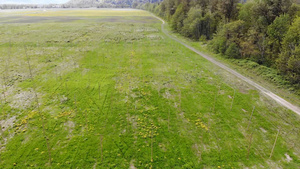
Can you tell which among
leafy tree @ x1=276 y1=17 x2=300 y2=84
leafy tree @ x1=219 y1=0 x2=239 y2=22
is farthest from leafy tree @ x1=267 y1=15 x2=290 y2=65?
leafy tree @ x1=219 y1=0 x2=239 y2=22

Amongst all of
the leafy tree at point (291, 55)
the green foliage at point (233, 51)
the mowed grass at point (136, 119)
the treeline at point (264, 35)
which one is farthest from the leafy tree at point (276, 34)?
the mowed grass at point (136, 119)

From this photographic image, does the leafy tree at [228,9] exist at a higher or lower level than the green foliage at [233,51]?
higher

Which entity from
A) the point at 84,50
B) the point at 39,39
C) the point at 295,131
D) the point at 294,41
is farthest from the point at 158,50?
the point at 39,39

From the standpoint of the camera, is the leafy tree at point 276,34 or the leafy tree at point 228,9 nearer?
the leafy tree at point 276,34

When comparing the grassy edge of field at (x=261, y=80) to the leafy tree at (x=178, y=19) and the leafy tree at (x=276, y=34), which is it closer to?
the leafy tree at (x=276, y=34)

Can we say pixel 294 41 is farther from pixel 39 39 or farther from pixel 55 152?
pixel 39 39

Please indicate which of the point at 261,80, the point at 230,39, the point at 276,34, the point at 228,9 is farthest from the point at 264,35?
the point at 228,9

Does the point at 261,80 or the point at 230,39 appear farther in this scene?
the point at 230,39

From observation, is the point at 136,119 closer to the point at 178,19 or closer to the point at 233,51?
the point at 233,51
